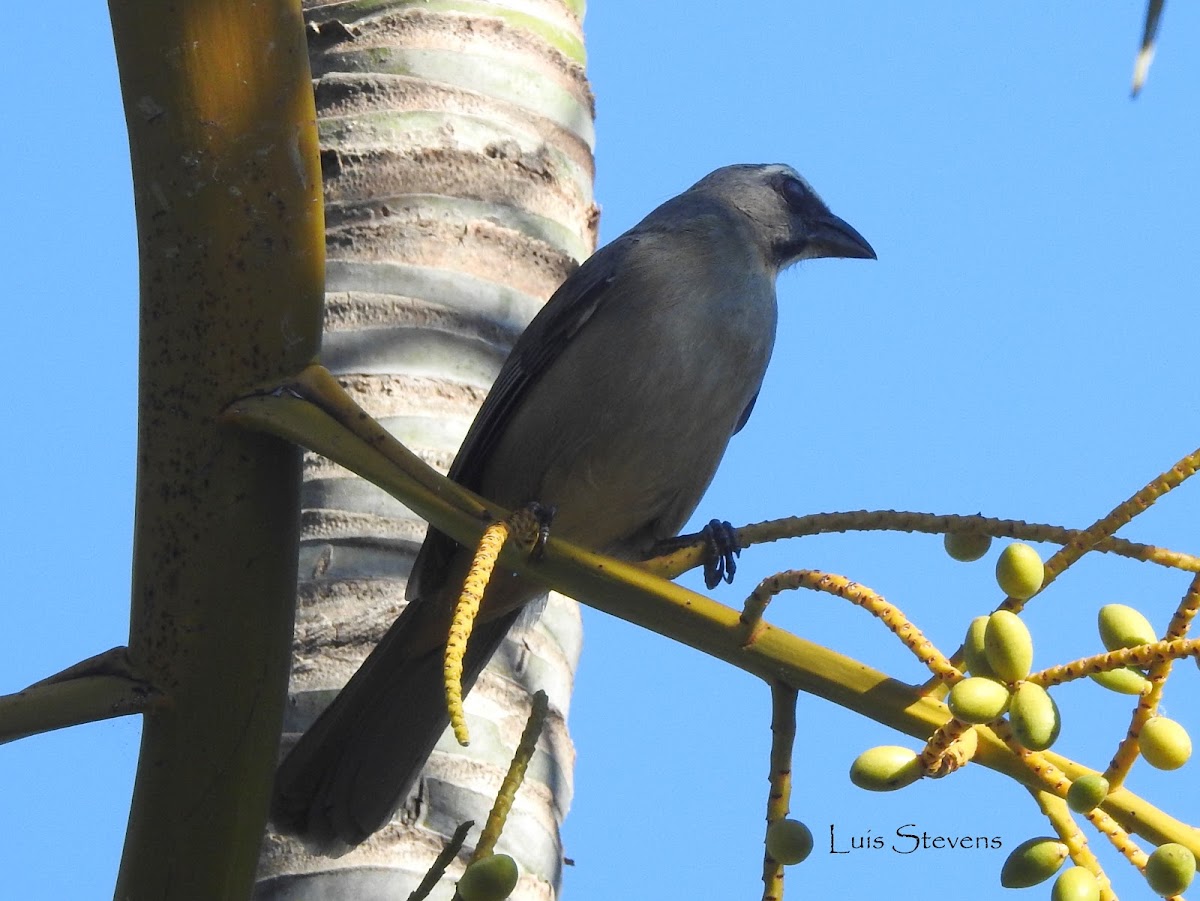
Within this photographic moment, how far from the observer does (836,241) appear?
596cm

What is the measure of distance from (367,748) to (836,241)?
336 cm

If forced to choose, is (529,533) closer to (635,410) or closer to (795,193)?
(635,410)

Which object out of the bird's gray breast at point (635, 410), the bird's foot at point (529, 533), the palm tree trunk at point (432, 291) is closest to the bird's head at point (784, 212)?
the bird's gray breast at point (635, 410)

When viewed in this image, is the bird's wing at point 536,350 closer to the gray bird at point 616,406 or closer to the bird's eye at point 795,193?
the gray bird at point 616,406

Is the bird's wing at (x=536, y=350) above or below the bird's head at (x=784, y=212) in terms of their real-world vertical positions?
below

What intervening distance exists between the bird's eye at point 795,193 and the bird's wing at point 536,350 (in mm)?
1463

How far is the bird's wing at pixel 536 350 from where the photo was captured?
3.95 metres

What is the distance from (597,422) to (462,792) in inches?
52.9

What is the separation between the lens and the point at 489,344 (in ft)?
12.6

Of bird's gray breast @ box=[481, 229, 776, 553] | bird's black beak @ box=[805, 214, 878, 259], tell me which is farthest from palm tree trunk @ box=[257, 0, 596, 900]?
bird's black beak @ box=[805, 214, 878, 259]

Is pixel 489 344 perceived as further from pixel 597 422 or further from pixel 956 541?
pixel 956 541

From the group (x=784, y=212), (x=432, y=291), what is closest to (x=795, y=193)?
(x=784, y=212)

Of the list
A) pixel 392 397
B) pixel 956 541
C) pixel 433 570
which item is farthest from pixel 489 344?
pixel 956 541

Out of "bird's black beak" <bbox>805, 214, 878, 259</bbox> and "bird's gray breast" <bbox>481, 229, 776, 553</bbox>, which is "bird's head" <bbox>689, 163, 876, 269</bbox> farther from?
"bird's gray breast" <bbox>481, 229, 776, 553</bbox>
